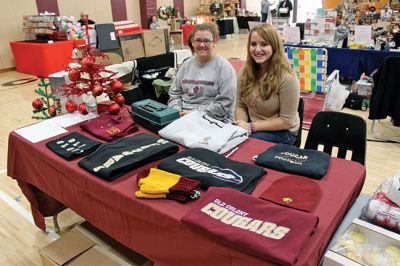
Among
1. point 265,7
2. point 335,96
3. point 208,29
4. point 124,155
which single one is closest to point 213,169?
point 124,155

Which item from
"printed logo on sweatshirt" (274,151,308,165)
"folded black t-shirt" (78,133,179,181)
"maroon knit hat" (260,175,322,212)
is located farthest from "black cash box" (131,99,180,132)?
"maroon knit hat" (260,175,322,212)

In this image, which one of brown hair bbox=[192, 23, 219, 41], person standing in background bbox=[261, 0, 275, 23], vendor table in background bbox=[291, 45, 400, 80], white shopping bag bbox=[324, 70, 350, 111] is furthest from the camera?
person standing in background bbox=[261, 0, 275, 23]

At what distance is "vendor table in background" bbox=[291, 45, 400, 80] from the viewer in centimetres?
440

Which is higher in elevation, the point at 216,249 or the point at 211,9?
the point at 211,9

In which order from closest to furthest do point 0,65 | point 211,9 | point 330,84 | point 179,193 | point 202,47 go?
point 179,193, point 202,47, point 330,84, point 0,65, point 211,9

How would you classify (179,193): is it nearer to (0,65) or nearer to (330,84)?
(330,84)

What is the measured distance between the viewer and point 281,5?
10.3 m

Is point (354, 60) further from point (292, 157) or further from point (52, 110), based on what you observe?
point (52, 110)

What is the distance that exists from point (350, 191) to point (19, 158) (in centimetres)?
175

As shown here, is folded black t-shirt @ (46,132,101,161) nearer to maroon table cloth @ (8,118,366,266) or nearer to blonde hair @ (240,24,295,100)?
maroon table cloth @ (8,118,366,266)

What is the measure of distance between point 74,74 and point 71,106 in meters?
0.23

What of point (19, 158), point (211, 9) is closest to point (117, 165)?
point (19, 158)

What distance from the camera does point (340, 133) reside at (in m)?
1.99

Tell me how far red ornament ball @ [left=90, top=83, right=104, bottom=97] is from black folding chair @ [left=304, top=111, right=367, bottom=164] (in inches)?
51.8
